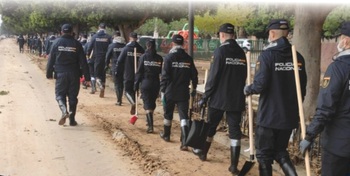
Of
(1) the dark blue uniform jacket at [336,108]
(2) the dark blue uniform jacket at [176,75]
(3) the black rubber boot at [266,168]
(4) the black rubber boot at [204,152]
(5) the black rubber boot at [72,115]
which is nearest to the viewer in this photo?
(1) the dark blue uniform jacket at [336,108]

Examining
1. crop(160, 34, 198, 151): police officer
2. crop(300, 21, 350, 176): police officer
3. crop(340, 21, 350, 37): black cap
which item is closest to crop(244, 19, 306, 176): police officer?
crop(300, 21, 350, 176): police officer

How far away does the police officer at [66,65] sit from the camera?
9.27 meters

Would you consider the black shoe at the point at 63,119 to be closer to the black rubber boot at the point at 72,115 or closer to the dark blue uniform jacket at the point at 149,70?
the black rubber boot at the point at 72,115

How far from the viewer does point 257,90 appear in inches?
199

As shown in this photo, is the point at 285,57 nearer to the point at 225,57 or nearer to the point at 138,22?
the point at 225,57

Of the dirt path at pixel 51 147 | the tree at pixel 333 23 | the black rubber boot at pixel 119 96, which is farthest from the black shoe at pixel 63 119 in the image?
the tree at pixel 333 23

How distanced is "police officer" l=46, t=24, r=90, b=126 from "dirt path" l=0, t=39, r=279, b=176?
0.61 meters

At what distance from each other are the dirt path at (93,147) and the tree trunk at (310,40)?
6.01 ft

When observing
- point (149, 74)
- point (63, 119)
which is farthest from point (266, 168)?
point (63, 119)

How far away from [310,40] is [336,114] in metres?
4.50

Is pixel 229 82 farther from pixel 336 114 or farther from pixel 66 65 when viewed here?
pixel 66 65

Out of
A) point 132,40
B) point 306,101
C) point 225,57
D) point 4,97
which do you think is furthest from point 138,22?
point 225,57

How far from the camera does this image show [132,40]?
35.5 feet

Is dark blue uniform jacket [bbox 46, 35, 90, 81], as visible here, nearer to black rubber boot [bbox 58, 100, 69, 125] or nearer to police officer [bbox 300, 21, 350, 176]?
black rubber boot [bbox 58, 100, 69, 125]
